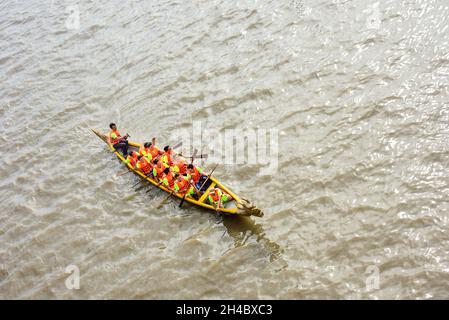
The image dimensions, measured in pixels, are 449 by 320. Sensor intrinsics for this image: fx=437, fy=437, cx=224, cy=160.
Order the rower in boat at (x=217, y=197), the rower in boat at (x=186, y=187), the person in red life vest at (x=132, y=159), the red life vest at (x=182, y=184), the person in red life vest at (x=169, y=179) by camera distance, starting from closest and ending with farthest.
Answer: the rower in boat at (x=217, y=197) < the rower in boat at (x=186, y=187) < the red life vest at (x=182, y=184) < the person in red life vest at (x=169, y=179) < the person in red life vest at (x=132, y=159)

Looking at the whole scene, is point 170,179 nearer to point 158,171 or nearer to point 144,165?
point 158,171

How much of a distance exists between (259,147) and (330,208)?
3.50 meters

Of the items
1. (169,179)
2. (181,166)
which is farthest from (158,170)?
(181,166)

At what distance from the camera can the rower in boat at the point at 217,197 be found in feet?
41.4

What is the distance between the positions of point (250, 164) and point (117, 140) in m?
5.16

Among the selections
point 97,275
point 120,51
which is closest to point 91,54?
point 120,51

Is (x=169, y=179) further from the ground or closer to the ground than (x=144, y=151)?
closer to the ground

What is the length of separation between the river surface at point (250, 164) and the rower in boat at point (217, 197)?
490mm

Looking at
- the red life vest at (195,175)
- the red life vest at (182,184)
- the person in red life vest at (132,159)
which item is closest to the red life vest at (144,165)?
the person in red life vest at (132,159)

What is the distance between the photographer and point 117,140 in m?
15.8

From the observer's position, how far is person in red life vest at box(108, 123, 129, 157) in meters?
15.7

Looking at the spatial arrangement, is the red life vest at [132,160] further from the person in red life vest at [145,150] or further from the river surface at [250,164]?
the river surface at [250,164]

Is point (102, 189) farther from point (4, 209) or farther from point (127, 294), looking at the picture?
point (127, 294)

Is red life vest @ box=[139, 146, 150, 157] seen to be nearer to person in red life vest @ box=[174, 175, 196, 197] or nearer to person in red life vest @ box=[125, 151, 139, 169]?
person in red life vest @ box=[125, 151, 139, 169]
